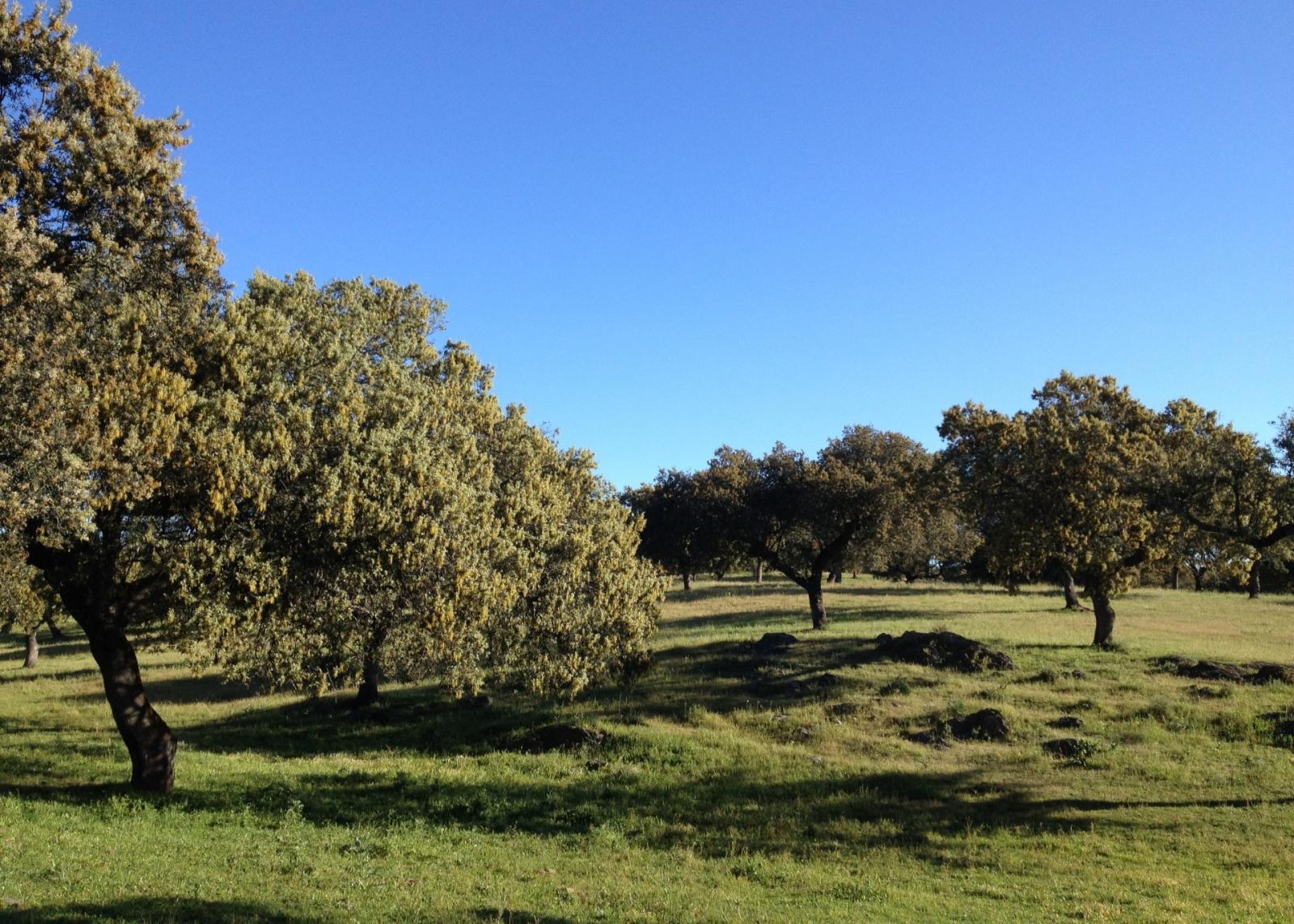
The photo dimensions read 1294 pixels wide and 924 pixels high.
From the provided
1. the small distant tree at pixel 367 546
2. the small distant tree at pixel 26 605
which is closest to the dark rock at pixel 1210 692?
the small distant tree at pixel 367 546

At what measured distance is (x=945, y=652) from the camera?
38.6 m

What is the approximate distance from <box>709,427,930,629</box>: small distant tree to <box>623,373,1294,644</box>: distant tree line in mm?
111

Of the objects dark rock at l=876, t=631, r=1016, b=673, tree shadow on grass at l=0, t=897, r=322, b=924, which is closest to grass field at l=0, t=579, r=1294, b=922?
tree shadow on grass at l=0, t=897, r=322, b=924

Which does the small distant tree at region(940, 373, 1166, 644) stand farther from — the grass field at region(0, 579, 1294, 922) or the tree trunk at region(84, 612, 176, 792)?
the tree trunk at region(84, 612, 176, 792)

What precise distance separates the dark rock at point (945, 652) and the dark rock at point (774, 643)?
4.49 m

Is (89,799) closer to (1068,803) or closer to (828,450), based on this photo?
(1068,803)

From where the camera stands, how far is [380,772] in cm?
2525

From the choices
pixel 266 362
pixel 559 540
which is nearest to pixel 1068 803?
pixel 559 540

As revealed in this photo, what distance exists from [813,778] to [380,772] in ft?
43.2

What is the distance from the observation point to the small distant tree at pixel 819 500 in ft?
178

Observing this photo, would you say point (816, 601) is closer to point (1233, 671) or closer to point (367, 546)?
point (1233, 671)

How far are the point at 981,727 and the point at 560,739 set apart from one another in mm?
14880

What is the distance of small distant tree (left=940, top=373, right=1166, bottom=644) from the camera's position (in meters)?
40.7

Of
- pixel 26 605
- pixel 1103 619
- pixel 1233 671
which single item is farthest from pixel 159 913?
pixel 26 605
